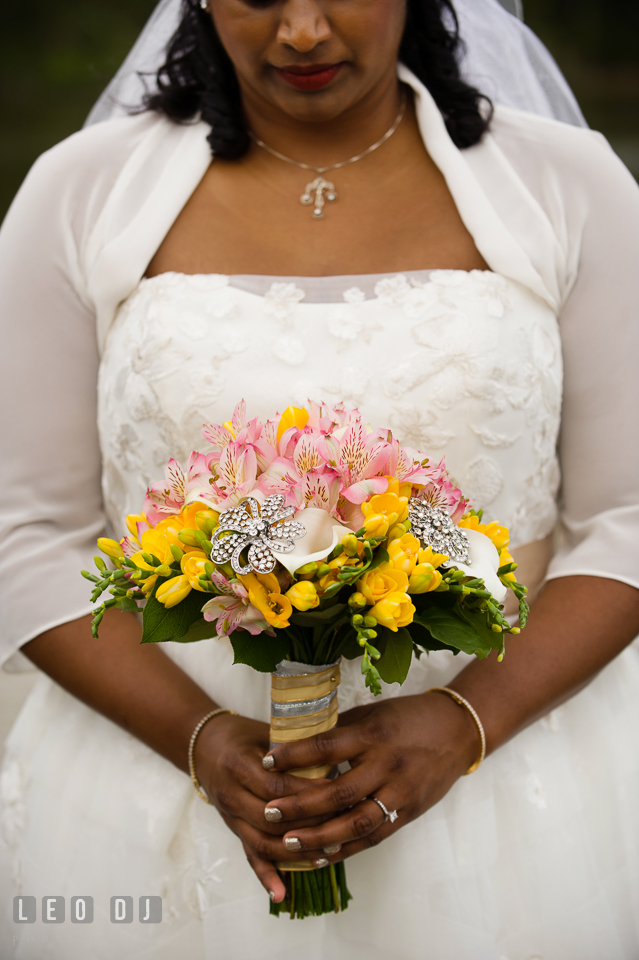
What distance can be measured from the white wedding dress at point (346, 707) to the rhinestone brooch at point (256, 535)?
49cm

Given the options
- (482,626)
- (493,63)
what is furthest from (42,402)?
(493,63)

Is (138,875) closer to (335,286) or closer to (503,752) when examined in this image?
(503,752)

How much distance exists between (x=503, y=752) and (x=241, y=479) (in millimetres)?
863

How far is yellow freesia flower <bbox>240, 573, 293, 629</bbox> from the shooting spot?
1136 millimetres

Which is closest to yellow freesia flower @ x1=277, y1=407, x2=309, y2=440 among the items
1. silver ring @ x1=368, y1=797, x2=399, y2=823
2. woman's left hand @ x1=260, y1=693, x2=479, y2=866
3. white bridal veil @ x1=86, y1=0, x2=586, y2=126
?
woman's left hand @ x1=260, y1=693, x2=479, y2=866

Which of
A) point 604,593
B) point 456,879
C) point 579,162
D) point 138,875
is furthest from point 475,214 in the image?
point 138,875

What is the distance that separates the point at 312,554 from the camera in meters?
1.12

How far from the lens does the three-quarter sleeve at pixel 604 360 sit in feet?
5.58

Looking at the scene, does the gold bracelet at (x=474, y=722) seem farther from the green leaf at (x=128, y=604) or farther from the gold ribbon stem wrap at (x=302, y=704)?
the green leaf at (x=128, y=604)

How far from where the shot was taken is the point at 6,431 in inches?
68.7

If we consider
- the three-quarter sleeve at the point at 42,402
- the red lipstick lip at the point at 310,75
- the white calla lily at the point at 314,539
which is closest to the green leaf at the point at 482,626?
the white calla lily at the point at 314,539

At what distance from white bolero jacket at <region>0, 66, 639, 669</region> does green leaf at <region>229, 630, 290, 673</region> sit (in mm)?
614

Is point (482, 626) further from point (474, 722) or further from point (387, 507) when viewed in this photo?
point (474, 722)

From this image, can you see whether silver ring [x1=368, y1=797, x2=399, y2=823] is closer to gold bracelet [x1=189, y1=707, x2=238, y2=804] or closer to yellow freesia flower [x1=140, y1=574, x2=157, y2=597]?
gold bracelet [x1=189, y1=707, x2=238, y2=804]
